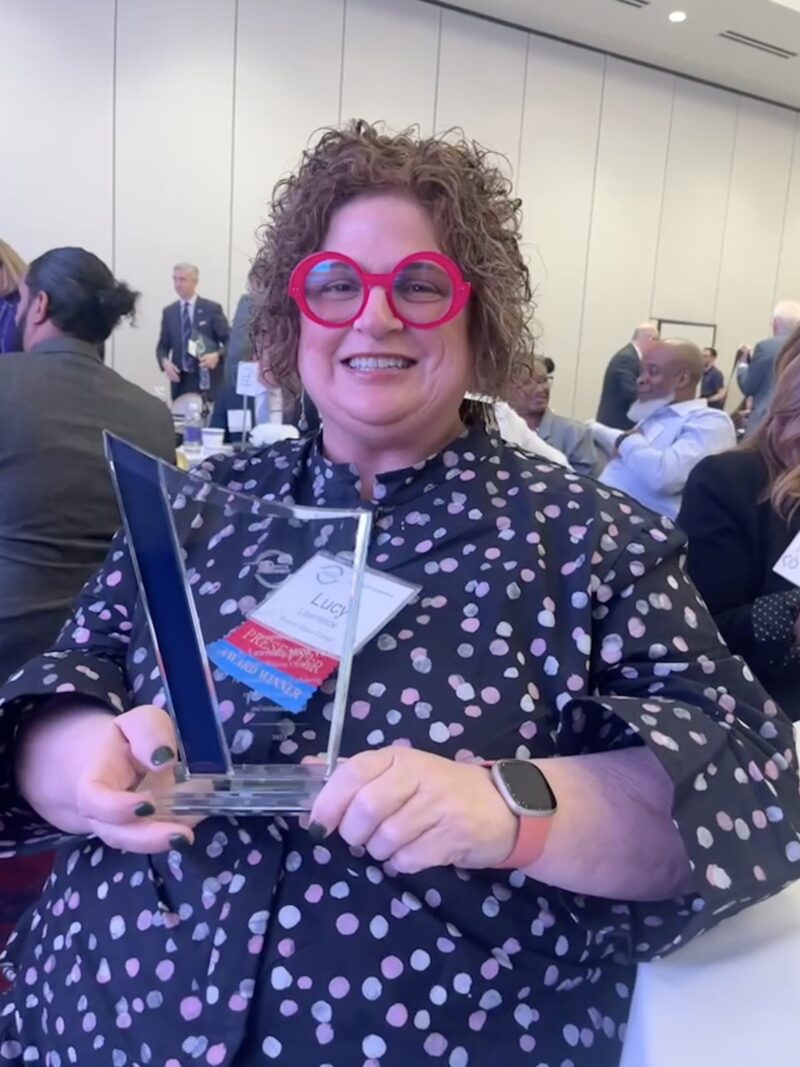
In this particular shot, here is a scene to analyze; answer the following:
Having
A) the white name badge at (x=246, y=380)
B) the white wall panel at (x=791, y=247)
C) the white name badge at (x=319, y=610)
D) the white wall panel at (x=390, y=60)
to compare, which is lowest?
the white name badge at (x=319, y=610)

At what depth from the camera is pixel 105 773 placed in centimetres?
79

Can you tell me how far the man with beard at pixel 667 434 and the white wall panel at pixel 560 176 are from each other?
3.74 meters

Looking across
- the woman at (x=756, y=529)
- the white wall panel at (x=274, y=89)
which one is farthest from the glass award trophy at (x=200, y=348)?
the woman at (x=756, y=529)

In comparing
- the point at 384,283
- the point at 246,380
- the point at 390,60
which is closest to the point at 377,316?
the point at 384,283

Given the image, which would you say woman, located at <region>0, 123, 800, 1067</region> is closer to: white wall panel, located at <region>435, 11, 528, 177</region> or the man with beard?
the man with beard

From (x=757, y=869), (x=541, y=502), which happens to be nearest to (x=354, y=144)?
(x=541, y=502)

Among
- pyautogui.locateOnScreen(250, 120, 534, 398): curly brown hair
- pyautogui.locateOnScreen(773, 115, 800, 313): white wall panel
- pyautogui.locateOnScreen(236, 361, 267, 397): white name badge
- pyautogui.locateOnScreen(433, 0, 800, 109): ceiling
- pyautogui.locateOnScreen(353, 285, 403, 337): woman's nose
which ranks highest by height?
pyautogui.locateOnScreen(433, 0, 800, 109): ceiling

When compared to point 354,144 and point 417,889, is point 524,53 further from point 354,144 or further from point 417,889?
point 417,889

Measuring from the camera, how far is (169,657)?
0.77m

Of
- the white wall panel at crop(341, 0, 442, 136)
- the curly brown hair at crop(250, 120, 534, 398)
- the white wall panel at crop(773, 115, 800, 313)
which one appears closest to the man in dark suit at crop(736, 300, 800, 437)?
the white wall panel at crop(341, 0, 442, 136)

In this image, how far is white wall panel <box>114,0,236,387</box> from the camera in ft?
20.2

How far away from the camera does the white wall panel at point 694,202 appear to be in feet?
27.1

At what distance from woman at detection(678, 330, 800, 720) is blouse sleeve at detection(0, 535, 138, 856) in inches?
42.8

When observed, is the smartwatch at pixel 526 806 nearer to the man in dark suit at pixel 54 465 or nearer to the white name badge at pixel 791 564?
the white name badge at pixel 791 564
